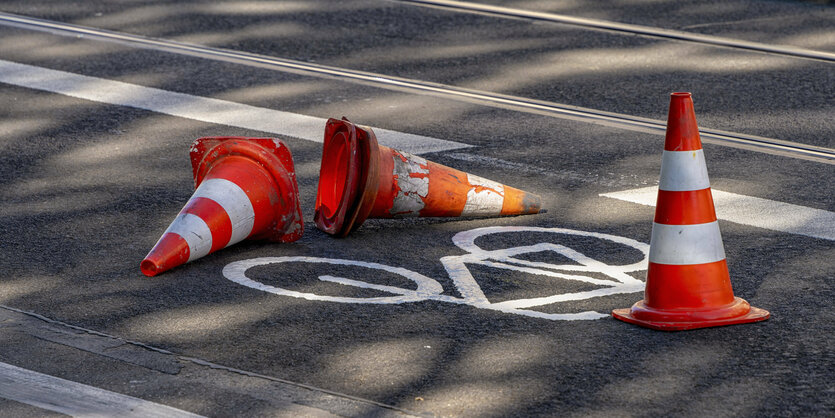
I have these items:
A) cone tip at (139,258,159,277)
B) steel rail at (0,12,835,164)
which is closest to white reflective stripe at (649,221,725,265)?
cone tip at (139,258,159,277)

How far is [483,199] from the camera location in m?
5.75

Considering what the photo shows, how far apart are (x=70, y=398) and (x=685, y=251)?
2107 mm

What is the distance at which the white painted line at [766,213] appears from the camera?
5.55 meters

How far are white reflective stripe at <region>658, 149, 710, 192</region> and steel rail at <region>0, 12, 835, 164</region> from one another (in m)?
2.56

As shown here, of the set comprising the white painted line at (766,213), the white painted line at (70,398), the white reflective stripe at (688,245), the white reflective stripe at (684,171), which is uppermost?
the white reflective stripe at (684,171)

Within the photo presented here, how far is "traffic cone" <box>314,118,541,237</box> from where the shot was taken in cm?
536

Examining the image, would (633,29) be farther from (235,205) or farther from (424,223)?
(235,205)

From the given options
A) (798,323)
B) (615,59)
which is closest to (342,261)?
(798,323)

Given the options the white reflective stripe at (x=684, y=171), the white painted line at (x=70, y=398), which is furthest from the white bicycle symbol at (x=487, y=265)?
the white painted line at (x=70, y=398)

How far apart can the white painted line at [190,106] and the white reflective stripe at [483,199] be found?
1287 millimetres

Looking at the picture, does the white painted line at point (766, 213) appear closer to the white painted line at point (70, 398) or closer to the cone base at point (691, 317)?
the cone base at point (691, 317)

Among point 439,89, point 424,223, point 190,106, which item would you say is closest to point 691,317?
point 424,223

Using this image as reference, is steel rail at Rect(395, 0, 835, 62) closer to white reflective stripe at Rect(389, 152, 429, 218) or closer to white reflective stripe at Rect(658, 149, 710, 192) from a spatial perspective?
white reflective stripe at Rect(389, 152, 429, 218)

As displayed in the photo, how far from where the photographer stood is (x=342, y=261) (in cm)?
518
